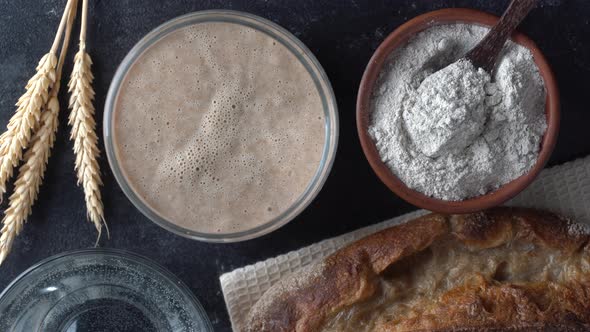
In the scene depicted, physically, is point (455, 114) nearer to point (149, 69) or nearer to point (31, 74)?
point (149, 69)

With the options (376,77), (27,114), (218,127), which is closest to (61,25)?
(27,114)

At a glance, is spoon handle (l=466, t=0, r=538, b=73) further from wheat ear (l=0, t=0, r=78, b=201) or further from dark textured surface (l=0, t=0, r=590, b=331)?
wheat ear (l=0, t=0, r=78, b=201)

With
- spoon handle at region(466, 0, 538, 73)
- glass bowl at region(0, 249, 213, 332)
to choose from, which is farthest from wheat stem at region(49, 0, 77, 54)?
spoon handle at region(466, 0, 538, 73)

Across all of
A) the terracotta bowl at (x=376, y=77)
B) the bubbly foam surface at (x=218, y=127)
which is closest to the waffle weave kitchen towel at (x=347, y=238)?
the bubbly foam surface at (x=218, y=127)

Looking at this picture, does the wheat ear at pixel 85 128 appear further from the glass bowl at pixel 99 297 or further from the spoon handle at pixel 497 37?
the spoon handle at pixel 497 37

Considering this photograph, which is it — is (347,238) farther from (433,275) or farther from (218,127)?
(218,127)

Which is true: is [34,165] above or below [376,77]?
above
